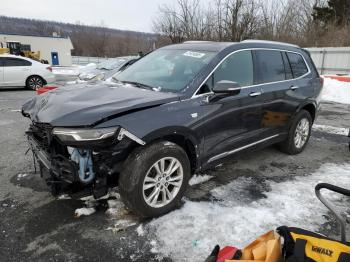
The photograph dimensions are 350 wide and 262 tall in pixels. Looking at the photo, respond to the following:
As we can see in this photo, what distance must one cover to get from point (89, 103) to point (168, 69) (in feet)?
3.99

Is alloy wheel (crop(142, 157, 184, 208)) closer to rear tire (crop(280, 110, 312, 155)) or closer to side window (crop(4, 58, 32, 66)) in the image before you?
rear tire (crop(280, 110, 312, 155))

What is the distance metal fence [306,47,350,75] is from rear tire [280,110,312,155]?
13.3m

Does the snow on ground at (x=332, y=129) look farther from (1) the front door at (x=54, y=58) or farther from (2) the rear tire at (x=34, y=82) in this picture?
(1) the front door at (x=54, y=58)

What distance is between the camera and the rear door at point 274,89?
13.6 feet

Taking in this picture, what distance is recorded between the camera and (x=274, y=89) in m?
4.29

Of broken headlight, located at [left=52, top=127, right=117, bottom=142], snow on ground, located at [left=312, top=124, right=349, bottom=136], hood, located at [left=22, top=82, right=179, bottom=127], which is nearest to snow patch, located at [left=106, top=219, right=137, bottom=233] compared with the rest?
broken headlight, located at [left=52, top=127, right=117, bottom=142]

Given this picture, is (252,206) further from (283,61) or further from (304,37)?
(304,37)

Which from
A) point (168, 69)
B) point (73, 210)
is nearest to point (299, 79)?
point (168, 69)

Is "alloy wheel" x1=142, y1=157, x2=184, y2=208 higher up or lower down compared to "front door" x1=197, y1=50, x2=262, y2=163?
lower down

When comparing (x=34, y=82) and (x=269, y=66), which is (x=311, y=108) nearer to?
(x=269, y=66)

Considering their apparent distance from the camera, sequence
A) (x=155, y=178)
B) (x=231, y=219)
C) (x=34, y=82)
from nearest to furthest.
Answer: (x=155, y=178) → (x=231, y=219) → (x=34, y=82)

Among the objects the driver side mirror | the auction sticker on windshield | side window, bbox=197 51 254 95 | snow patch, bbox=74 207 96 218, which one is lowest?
snow patch, bbox=74 207 96 218

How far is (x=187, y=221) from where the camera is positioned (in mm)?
3068

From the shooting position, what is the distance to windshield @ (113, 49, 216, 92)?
3.45 meters
